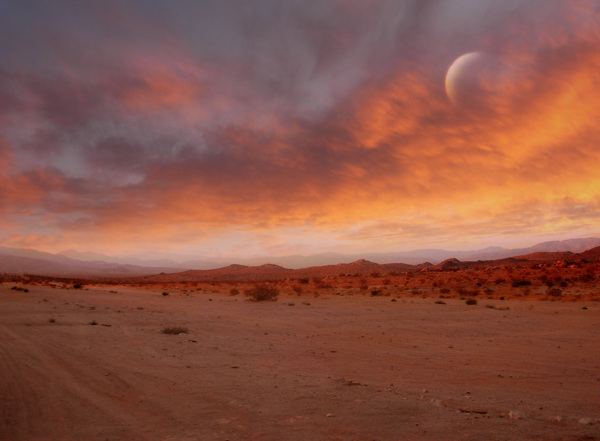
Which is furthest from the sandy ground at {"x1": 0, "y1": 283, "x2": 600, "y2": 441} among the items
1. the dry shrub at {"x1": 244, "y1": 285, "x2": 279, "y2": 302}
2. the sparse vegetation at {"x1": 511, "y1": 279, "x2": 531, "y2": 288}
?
the sparse vegetation at {"x1": 511, "y1": 279, "x2": 531, "y2": 288}

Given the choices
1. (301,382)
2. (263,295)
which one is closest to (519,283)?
(263,295)

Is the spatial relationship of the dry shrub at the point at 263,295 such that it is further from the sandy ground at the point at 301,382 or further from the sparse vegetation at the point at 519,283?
the sparse vegetation at the point at 519,283

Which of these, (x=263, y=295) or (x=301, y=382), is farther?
(x=263, y=295)

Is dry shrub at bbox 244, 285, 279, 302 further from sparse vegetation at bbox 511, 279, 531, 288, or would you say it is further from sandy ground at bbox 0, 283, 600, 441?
sparse vegetation at bbox 511, 279, 531, 288

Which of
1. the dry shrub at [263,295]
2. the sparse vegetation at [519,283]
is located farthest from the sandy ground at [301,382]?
the sparse vegetation at [519,283]

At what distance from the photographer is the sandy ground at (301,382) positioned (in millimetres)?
4973

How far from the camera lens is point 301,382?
Result: 23.5 ft

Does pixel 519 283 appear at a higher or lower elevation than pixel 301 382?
higher

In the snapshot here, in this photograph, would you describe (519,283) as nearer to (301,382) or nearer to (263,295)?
(263,295)

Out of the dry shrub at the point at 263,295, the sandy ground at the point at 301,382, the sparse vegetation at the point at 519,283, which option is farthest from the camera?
the sparse vegetation at the point at 519,283

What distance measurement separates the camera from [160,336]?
41.1 feet

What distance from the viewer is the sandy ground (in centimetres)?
497

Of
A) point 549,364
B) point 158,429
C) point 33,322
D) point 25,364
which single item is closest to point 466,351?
point 549,364

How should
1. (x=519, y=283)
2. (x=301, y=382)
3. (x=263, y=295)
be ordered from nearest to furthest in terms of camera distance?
(x=301, y=382)
(x=263, y=295)
(x=519, y=283)
